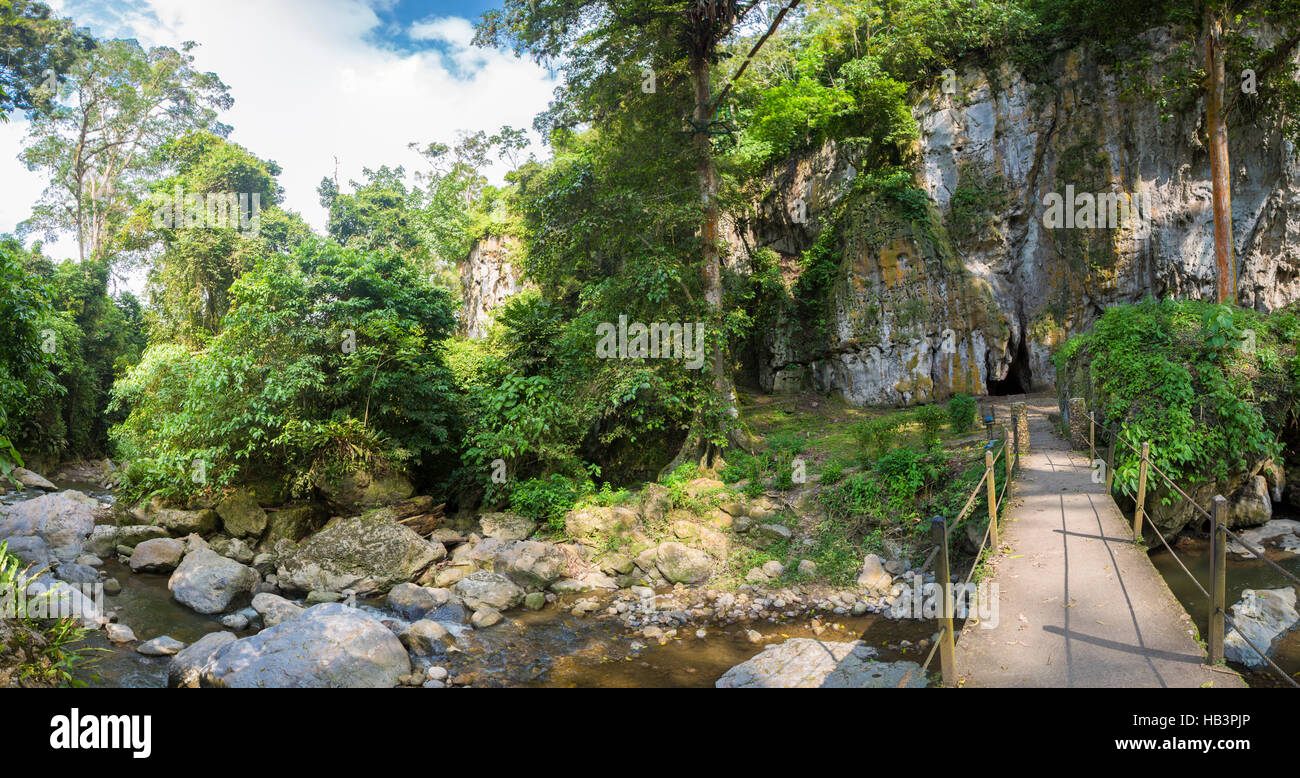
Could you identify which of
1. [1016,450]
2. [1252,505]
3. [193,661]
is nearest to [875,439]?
[1016,450]

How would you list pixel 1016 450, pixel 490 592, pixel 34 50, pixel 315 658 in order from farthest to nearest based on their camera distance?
1. pixel 34 50
2. pixel 1016 450
3. pixel 490 592
4. pixel 315 658

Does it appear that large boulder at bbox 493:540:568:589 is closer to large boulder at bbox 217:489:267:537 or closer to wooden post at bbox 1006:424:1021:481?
large boulder at bbox 217:489:267:537

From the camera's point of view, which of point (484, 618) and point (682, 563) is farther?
point (682, 563)

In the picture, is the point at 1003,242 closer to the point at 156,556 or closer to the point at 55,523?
the point at 156,556

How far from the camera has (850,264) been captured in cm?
1883

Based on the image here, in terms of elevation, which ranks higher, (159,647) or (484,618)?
(159,647)

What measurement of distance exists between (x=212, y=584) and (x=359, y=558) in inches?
81.3

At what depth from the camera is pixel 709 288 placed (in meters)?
13.8

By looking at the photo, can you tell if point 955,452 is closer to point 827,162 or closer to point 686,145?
point 686,145

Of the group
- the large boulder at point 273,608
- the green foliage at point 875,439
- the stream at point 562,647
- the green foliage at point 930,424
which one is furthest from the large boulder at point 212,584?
the green foliage at point 930,424

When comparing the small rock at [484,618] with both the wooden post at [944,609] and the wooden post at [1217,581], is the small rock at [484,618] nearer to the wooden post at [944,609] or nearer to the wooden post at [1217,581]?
the wooden post at [944,609]
